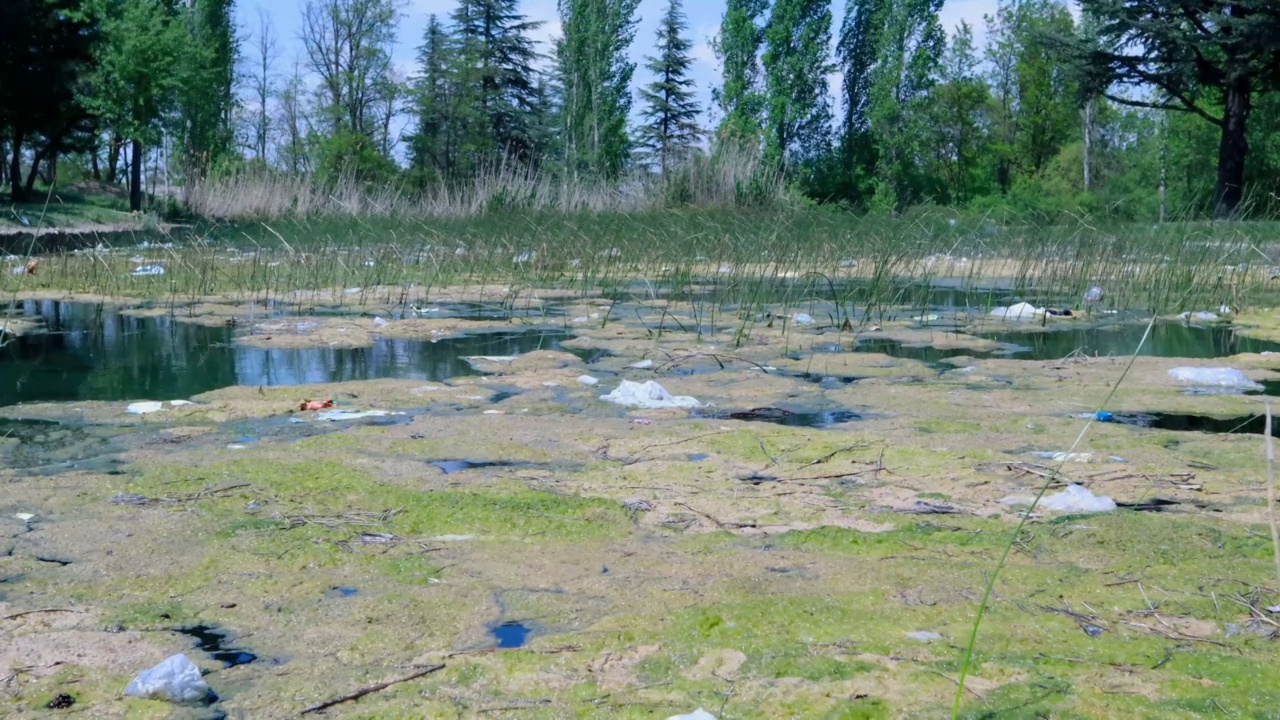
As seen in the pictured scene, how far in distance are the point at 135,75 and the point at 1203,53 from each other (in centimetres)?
2167

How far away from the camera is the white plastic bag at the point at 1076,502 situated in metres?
2.84

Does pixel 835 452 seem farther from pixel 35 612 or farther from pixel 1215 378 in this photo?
pixel 1215 378

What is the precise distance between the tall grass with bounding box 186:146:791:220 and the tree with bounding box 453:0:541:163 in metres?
21.0

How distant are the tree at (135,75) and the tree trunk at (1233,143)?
A: 70.9 feet

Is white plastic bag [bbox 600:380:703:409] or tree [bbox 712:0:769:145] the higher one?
tree [bbox 712:0:769:145]

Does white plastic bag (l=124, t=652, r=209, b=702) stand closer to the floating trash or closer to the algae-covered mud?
the algae-covered mud

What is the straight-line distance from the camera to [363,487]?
3.08 m

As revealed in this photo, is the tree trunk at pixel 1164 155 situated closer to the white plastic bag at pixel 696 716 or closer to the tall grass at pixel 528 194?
the tall grass at pixel 528 194

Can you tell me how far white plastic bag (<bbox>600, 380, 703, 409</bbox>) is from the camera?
4383mm

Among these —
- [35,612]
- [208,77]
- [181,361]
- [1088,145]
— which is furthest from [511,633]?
[1088,145]

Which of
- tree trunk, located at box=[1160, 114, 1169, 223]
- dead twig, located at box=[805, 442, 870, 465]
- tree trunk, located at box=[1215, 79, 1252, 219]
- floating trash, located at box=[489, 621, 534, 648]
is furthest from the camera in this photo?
tree trunk, located at box=[1160, 114, 1169, 223]

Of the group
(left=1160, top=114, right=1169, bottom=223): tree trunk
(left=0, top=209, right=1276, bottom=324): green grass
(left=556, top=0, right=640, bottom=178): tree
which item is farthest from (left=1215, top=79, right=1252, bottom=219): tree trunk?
(left=556, top=0, right=640, bottom=178): tree

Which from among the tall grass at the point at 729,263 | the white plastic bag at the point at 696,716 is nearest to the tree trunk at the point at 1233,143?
the tall grass at the point at 729,263

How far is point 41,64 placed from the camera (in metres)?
19.7
